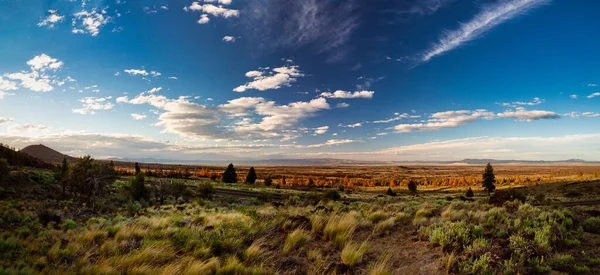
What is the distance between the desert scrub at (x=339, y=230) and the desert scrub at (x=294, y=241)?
718 millimetres

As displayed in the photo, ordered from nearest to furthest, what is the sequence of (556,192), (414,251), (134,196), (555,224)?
(414,251), (555,224), (134,196), (556,192)

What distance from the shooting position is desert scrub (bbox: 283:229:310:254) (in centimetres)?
755

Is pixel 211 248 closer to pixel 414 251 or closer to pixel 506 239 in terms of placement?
pixel 414 251

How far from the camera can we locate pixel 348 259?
675cm

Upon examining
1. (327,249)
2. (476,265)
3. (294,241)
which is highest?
(294,241)

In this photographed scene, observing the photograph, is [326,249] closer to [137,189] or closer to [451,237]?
[451,237]

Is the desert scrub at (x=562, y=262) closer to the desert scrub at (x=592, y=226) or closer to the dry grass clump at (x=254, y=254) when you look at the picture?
the desert scrub at (x=592, y=226)

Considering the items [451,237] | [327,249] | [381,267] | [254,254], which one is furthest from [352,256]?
Result: [451,237]

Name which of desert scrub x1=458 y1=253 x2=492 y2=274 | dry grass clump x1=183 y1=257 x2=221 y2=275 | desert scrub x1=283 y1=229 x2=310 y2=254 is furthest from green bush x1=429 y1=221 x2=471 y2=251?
dry grass clump x1=183 y1=257 x2=221 y2=275

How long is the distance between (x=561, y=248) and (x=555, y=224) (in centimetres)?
151

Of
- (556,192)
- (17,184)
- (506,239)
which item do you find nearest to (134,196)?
(17,184)

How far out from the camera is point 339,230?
8805 mm

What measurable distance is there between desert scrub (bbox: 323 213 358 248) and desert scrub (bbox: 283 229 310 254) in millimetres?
718

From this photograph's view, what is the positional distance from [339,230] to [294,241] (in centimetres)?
168
